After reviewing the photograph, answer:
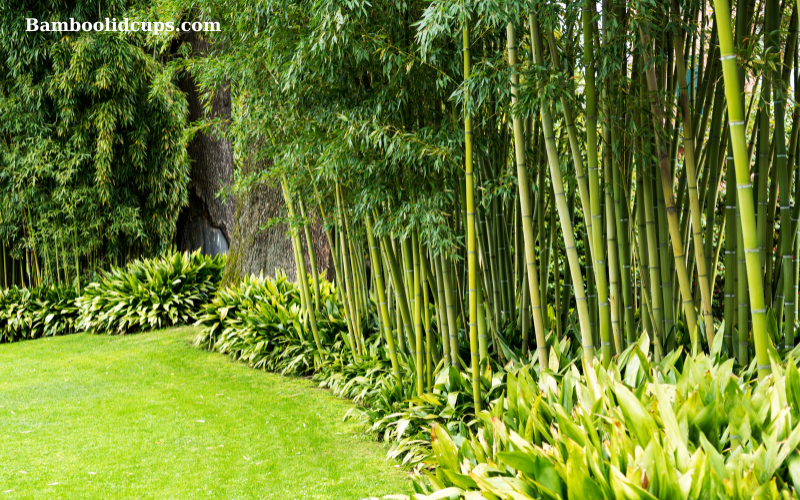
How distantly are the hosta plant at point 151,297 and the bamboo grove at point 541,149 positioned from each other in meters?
3.04

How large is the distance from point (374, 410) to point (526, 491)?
1.76m

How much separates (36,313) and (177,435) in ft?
13.5

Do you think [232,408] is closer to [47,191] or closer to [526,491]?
[526,491]

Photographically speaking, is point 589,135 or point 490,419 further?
point 589,135

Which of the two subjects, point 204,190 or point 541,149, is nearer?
point 541,149

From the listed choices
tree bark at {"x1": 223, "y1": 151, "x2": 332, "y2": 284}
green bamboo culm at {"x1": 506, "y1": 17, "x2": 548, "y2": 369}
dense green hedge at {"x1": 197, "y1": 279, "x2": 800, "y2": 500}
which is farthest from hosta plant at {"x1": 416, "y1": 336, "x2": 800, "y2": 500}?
tree bark at {"x1": 223, "y1": 151, "x2": 332, "y2": 284}

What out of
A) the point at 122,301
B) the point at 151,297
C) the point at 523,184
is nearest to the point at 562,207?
the point at 523,184

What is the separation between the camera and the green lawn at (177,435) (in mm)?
2549

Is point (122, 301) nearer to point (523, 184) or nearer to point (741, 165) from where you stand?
point (523, 184)

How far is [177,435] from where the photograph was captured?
3.18 metres

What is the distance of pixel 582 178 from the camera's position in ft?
6.78

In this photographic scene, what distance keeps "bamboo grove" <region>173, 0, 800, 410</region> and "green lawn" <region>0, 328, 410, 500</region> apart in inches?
21.5

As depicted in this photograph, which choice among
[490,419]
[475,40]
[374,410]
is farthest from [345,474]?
[475,40]

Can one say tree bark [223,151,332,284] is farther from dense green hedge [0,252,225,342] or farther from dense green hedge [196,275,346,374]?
dense green hedge [0,252,225,342]
